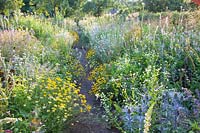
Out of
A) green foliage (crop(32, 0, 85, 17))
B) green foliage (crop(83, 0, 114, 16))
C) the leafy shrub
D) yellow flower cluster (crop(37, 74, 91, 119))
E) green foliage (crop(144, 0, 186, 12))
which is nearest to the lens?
yellow flower cluster (crop(37, 74, 91, 119))

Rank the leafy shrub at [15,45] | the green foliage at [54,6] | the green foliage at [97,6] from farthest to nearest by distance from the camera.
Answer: the green foliage at [97,6], the green foliage at [54,6], the leafy shrub at [15,45]

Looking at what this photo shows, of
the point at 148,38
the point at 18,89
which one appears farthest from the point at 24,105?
the point at 148,38

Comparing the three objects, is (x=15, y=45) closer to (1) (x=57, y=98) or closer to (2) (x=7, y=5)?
(1) (x=57, y=98)

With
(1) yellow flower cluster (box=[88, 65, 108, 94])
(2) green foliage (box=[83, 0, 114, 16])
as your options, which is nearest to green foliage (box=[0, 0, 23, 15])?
(1) yellow flower cluster (box=[88, 65, 108, 94])

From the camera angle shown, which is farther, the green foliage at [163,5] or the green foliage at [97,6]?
the green foliage at [97,6]

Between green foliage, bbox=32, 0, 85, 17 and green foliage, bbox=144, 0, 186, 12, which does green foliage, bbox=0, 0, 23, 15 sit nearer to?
green foliage, bbox=32, 0, 85, 17

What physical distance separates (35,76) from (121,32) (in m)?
3.88

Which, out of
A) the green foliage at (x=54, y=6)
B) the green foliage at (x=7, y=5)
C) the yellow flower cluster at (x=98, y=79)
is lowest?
the yellow flower cluster at (x=98, y=79)

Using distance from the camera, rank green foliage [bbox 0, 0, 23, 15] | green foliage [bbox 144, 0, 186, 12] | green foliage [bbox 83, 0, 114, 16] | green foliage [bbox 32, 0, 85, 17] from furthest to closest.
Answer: green foliage [bbox 83, 0, 114, 16], green foliage [bbox 144, 0, 186, 12], green foliage [bbox 32, 0, 85, 17], green foliage [bbox 0, 0, 23, 15]

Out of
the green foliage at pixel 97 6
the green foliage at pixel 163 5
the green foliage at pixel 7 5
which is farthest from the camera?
the green foliage at pixel 97 6

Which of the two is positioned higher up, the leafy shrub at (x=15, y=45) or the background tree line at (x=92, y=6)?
the leafy shrub at (x=15, y=45)

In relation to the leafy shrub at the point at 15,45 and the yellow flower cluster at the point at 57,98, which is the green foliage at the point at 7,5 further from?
the yellow flower cluster at the point at 57,98

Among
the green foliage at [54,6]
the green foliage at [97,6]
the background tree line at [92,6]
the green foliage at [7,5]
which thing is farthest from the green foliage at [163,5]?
the green foliage at [7,5]

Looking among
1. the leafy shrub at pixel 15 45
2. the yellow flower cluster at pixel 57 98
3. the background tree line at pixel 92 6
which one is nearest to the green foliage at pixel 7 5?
the background tree line at pixel 92 6
